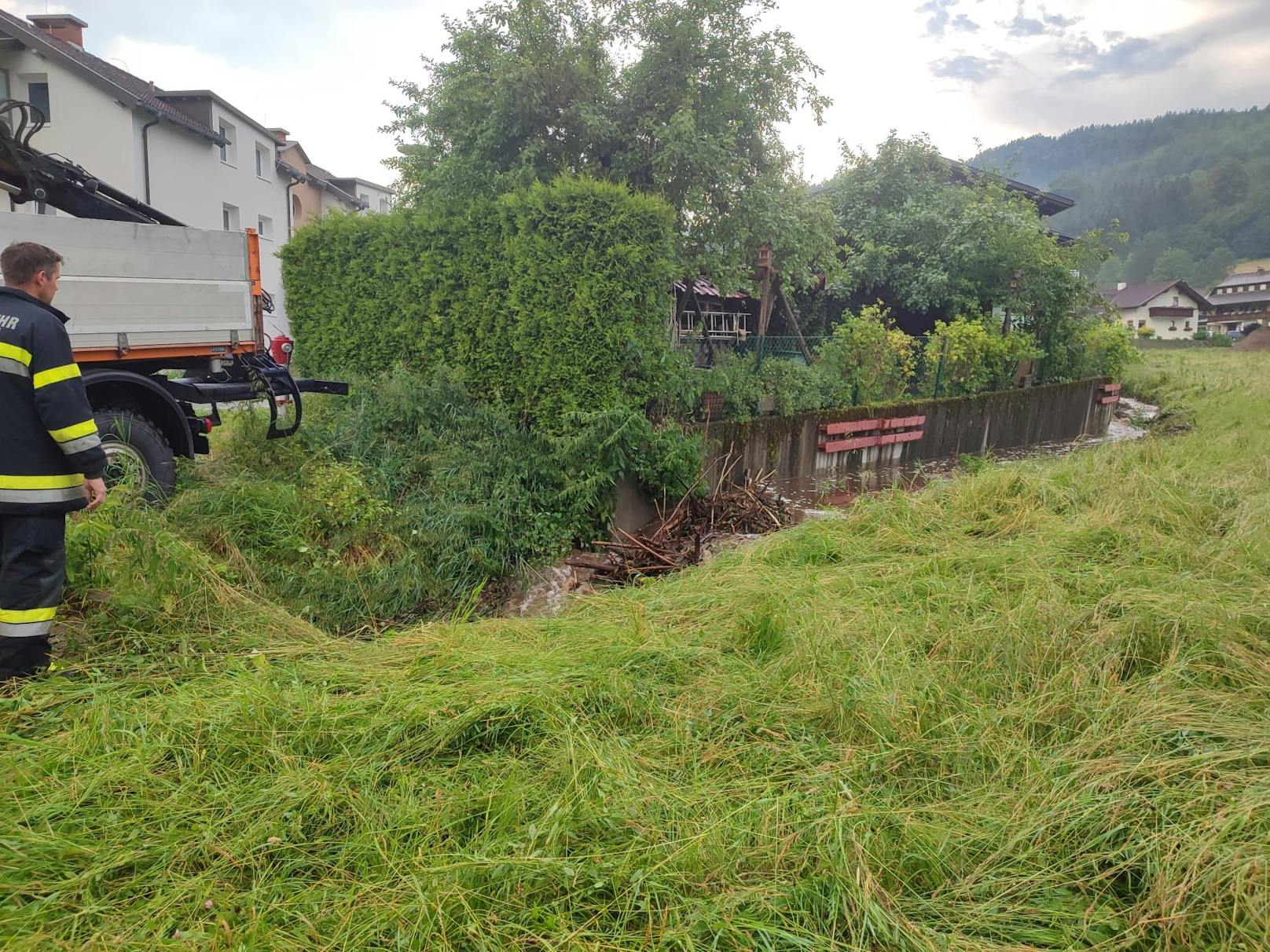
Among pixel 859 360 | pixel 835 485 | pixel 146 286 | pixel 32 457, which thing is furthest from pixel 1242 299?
pixel 32 457

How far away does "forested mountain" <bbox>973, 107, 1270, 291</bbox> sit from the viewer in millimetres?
83375

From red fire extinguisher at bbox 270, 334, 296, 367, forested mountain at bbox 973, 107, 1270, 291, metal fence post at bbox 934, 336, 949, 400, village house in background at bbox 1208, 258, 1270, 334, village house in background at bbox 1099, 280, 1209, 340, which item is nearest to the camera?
red fire extinguisher at bbox 270, 334, 296, 367

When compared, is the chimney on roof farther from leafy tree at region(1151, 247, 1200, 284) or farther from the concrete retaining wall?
leafy tree at region(1151, 247, 1200, 284)

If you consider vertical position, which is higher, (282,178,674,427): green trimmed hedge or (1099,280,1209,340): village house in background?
(1099,280,1209,340): village house in background

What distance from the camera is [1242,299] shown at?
72.2 metres

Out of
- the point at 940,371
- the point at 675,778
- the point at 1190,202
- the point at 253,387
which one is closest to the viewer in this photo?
the point at 675,778

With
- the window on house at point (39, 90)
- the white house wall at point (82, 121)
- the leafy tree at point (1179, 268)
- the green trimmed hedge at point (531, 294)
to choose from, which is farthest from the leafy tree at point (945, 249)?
the leafy tree at point (1179, 268)

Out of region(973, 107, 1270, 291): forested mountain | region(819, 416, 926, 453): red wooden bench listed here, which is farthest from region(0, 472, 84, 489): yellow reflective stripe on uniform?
region(973, 107, 1270, 291): forested mountain

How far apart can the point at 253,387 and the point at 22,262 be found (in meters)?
3.44

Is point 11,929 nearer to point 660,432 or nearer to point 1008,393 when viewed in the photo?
point 660,432

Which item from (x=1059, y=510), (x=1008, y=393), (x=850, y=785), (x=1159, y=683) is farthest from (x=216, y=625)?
(x=1008, y=393)

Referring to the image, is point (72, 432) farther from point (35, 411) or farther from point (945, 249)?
point (945, 249)

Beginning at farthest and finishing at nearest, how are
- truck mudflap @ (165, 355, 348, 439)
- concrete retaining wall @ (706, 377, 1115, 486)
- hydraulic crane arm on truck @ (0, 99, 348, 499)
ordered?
concrete retaining wall @ (706, 377, 1115, 486)
truck mudflap @ (165, 355, 348, 439)
hydraulic crane arm on truck @ (0, 99, 348, 499)

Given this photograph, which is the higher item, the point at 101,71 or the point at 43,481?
the point at 101,71
